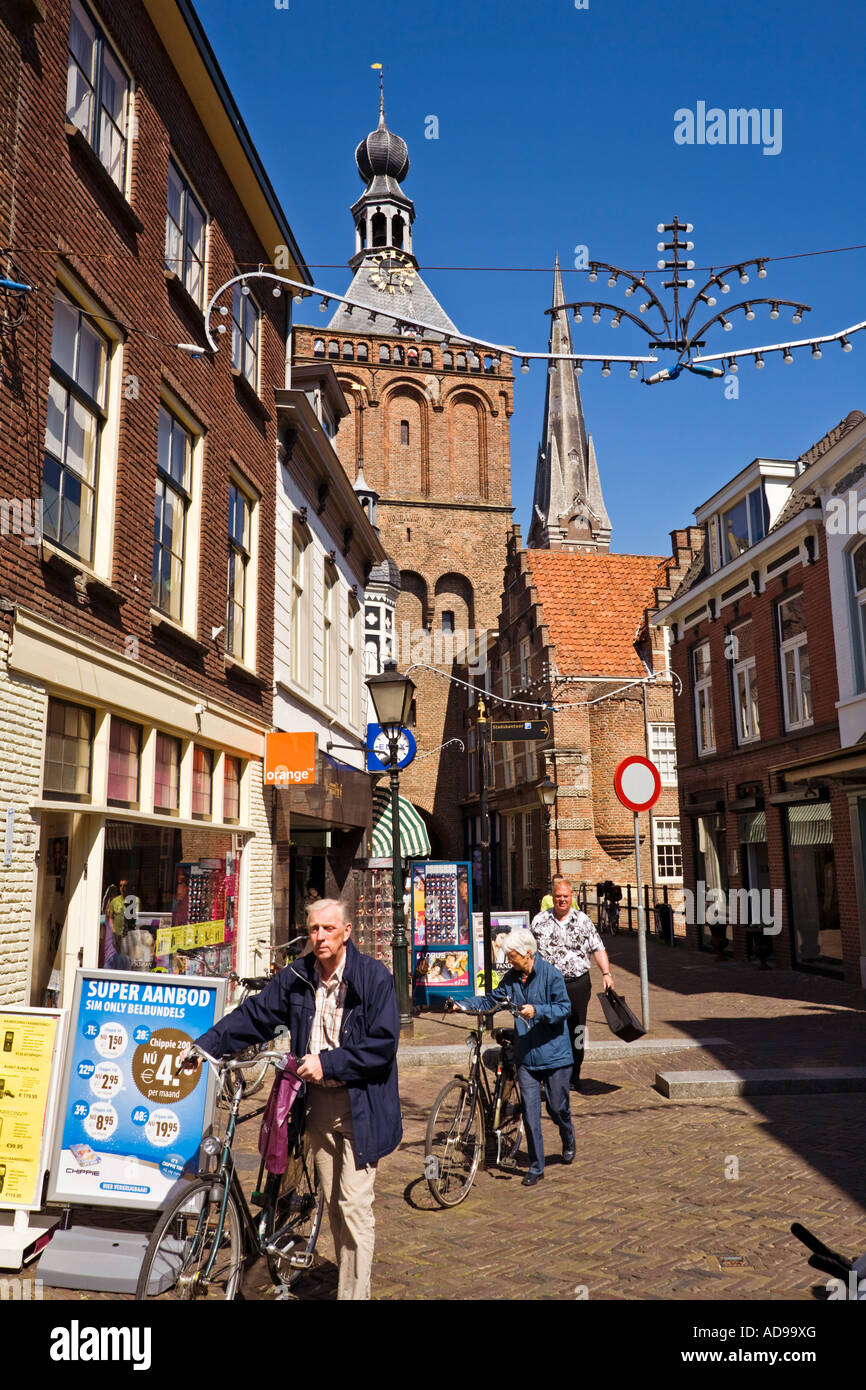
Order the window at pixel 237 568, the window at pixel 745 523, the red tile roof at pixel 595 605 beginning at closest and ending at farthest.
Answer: the window at pixel 237 568
the window at pixel 745 523
the red tile roof at pixel 595 605

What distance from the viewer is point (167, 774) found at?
10.1m

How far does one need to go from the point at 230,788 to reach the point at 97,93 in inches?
289

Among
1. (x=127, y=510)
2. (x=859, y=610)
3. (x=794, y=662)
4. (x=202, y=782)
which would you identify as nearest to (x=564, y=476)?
(x=794, y=662)

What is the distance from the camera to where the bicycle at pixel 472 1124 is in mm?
5922

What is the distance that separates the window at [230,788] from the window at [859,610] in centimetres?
980

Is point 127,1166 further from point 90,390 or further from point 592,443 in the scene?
point 592,443

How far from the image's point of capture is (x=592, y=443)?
8425 centimetres

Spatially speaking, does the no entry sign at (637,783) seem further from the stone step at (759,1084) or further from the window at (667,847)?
the window at (667,847)

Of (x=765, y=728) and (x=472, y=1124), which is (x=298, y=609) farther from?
(x=472, y=1124)

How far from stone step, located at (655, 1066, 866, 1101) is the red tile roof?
24.6m

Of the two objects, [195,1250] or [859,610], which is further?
[859,610]

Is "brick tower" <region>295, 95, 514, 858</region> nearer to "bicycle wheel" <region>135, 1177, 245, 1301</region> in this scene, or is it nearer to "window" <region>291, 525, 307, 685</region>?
"window" <region>291, 525, 307, 685</region>

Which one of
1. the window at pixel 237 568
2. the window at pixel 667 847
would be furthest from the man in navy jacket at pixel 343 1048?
the window at pixel 667 847

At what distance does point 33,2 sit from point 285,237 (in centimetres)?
778
